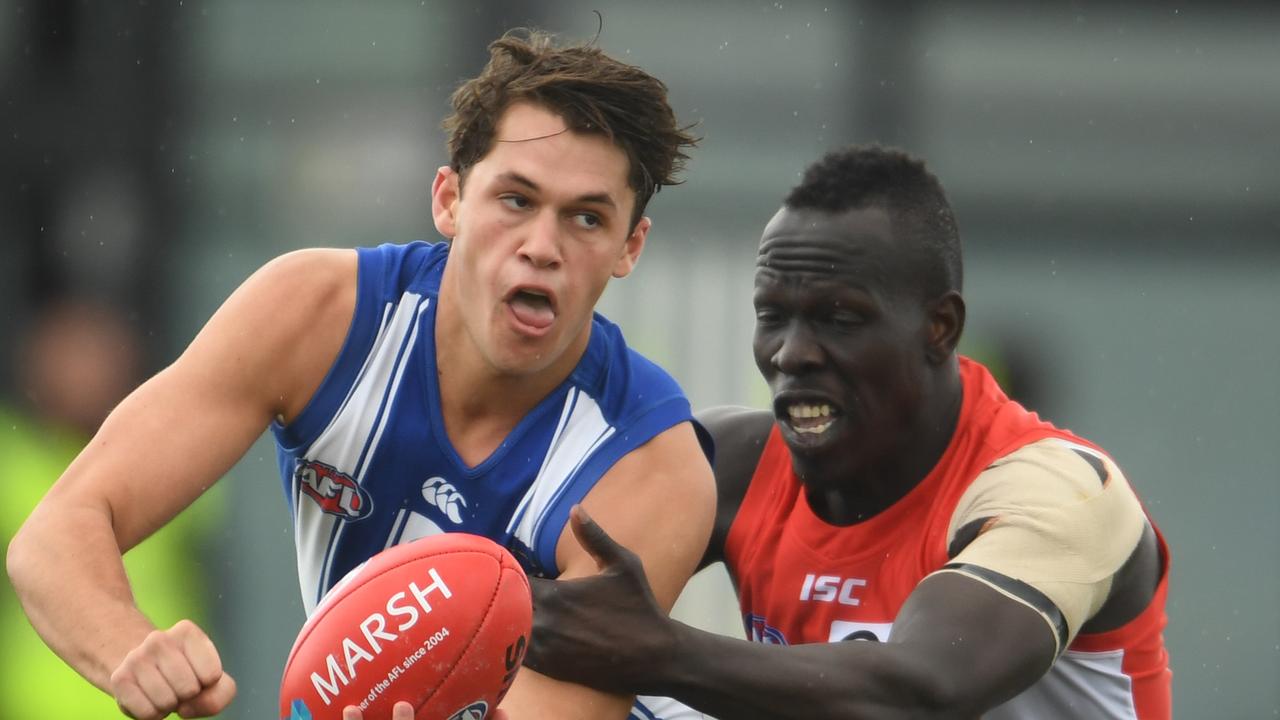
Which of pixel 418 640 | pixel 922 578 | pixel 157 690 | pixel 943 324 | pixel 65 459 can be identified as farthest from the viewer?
pixel 65 459

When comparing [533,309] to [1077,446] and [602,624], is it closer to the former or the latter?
[602,624]

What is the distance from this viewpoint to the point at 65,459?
8109 mm

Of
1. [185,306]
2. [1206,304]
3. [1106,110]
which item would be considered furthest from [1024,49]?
[185,306]

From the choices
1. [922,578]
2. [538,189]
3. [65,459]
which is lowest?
[65,459]

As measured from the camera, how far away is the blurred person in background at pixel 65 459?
25.9 ft

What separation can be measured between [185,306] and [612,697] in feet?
15.6

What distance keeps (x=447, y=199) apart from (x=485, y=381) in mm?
492

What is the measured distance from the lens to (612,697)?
4301 mm

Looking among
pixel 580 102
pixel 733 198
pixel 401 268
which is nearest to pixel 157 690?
pixel 401 268

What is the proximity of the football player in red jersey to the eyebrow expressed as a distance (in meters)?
0.81

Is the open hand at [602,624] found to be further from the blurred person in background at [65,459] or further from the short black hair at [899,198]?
the blurred person in background at [65,459]

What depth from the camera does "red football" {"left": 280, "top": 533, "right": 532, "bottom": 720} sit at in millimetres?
3758

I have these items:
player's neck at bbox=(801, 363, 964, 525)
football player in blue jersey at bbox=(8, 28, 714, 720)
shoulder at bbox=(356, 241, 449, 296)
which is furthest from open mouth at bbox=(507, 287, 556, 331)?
player's neck at bbox=(801, 363, 964, 525)

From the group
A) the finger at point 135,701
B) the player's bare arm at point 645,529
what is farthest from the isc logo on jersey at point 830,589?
the finger at point 135,701
